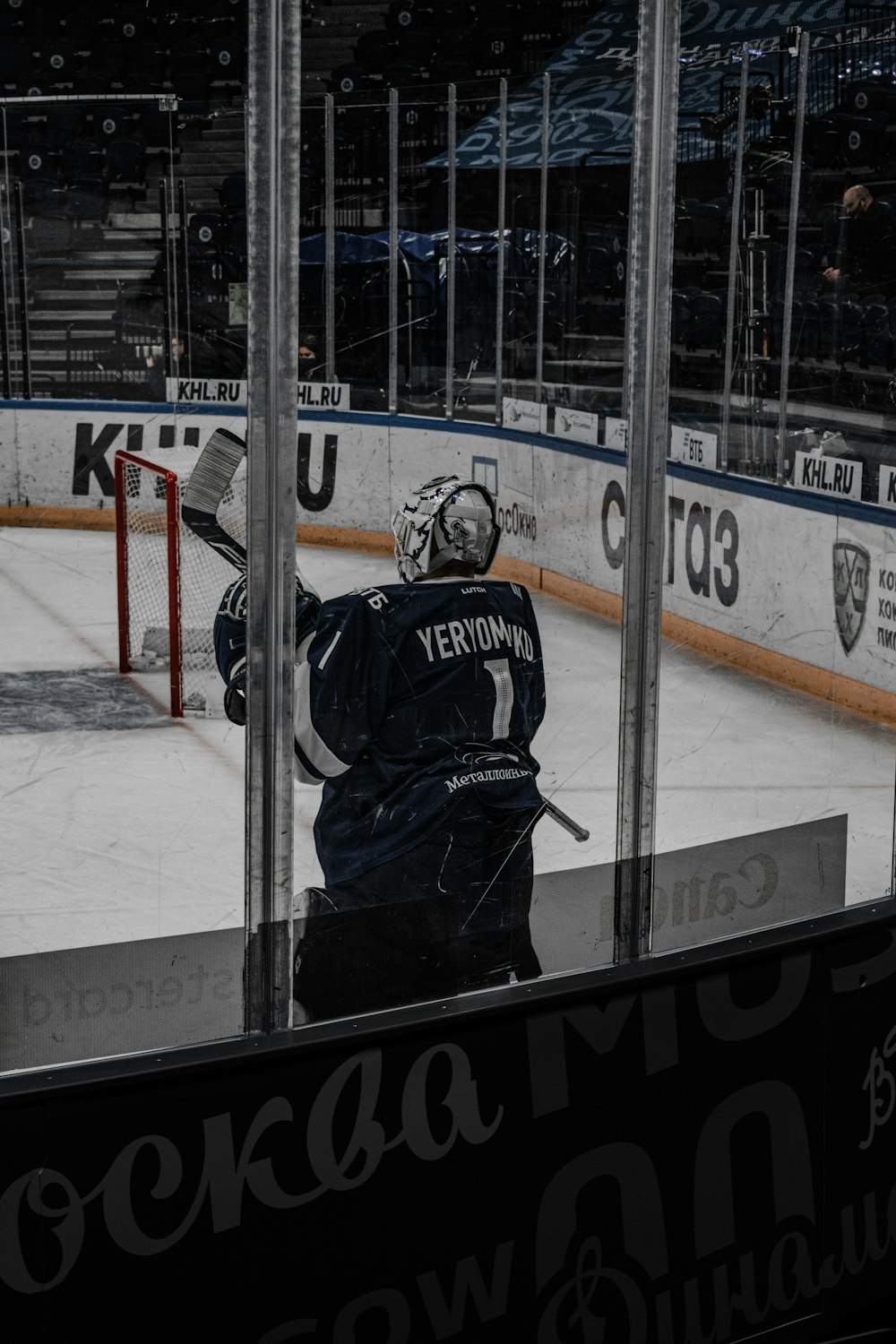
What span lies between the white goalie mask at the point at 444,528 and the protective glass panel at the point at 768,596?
0.23m

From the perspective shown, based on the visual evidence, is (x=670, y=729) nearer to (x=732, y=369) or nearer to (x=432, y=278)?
(x=432, y=278)

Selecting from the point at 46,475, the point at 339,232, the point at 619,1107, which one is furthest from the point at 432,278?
the point at 619,1107

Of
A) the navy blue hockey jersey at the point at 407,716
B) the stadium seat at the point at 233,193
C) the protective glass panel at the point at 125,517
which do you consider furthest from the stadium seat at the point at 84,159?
the navy blue hockey jersey at the point at 407,716

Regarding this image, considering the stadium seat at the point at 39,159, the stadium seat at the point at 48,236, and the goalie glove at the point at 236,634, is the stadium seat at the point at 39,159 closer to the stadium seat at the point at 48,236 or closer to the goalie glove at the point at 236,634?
the stadium seat at the point at 48,236

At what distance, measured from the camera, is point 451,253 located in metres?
1.99

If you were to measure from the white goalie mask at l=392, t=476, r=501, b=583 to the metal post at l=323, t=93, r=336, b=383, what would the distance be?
0.17 meters

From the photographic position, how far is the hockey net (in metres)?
1.64

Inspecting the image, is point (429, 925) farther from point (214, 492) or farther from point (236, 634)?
point (214, 492)

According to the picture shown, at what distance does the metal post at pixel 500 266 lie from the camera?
1.94 m

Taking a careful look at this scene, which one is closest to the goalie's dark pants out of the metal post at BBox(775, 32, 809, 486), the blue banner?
the blue banner

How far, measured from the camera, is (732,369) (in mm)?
3547

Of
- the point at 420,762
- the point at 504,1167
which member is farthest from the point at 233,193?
the point at 504,1167

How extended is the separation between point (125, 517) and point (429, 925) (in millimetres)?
620

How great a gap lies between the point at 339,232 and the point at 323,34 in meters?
0.20
